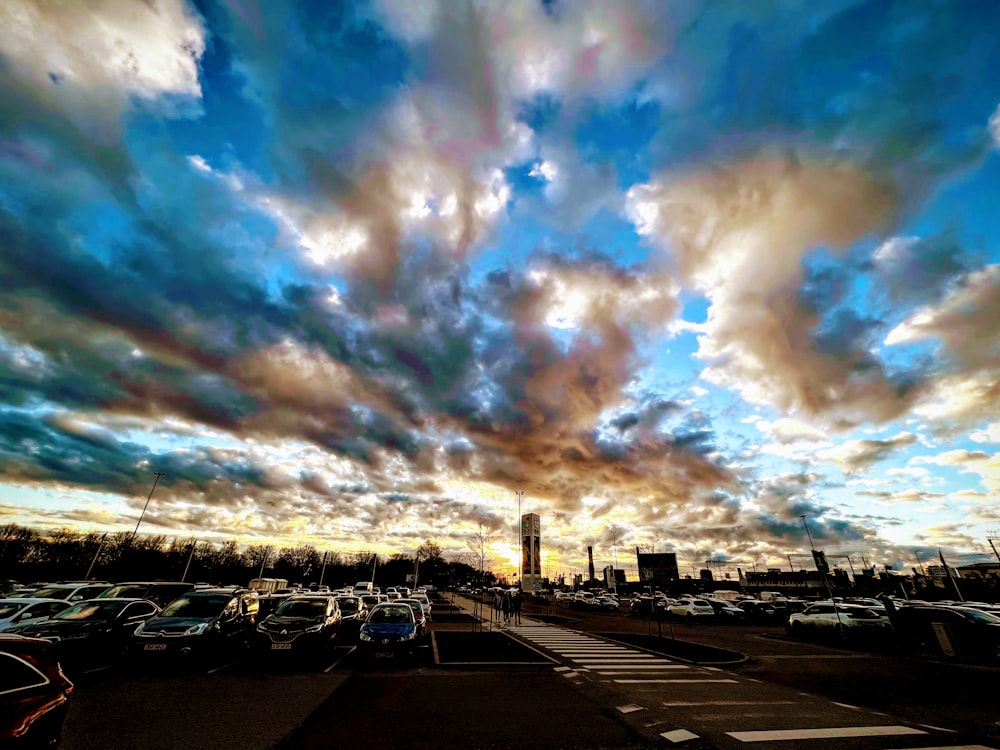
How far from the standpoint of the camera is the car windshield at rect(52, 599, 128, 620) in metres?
12.8

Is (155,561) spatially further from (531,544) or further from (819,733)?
(819,733)

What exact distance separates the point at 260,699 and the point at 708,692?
Answer: 1080 centimetres

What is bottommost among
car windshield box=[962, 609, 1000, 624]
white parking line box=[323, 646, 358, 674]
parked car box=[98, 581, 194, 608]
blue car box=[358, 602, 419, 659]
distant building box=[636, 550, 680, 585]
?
white parking line box=[323, 646, 358, 674]

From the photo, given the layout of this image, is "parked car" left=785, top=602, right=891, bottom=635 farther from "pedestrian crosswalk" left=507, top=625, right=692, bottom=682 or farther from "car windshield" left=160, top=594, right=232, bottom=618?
"car windshield" left=160, top=594, right=232, bottom=618

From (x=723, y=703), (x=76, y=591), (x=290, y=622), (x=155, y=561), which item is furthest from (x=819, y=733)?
(x=155, y=561)

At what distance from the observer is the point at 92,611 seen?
43.0 feet

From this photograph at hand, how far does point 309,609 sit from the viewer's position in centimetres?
1473

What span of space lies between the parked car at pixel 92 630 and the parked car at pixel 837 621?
1177 inches

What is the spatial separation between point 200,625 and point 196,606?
1448 millimetres

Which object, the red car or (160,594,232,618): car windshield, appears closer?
the red car

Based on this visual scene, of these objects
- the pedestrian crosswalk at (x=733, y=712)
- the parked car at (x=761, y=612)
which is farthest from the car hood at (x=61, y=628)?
the parked car at (x=761, y=612)

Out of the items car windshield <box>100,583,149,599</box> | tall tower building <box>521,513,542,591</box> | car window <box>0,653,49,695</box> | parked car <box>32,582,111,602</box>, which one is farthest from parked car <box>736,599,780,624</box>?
tall tower building <box>521,513,542,591</box>

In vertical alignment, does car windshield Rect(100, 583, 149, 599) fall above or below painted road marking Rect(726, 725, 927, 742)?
above

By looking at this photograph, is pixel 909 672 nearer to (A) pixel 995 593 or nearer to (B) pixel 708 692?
(B) pixel 708 692
